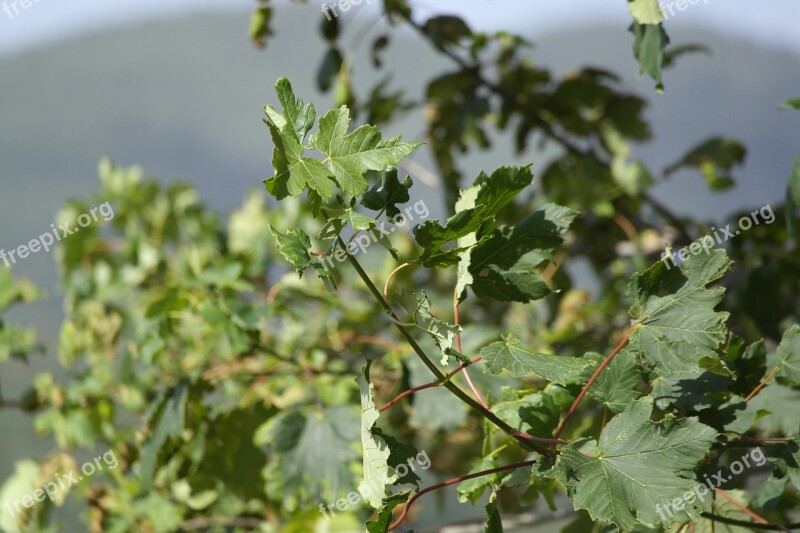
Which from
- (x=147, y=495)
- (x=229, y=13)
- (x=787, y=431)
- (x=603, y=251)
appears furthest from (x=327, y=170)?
(x=229, y=13)

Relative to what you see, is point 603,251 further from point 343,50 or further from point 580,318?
point 343,50

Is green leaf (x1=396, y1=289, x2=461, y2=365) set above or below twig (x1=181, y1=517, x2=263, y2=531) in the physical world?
above

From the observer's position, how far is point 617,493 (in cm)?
54

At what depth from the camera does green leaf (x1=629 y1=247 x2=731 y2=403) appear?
583 mm

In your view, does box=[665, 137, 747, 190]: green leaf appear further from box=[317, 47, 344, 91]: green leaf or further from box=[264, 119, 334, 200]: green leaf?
box=[264, 119, 334, 200]: green leaf

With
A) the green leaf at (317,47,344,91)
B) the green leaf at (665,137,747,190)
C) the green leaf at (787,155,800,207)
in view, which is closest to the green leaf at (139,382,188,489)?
the green leaf at (317,47,344,91)

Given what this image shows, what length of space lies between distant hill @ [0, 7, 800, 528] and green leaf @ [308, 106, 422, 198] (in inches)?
103

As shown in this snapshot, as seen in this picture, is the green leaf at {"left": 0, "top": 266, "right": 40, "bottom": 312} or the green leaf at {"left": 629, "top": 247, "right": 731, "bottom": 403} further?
Answer: the green leaf at {"left": 0, "top": 266, "right": 40, "bottom": 312}

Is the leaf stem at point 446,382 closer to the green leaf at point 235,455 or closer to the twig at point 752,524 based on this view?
the twig at point 752,524

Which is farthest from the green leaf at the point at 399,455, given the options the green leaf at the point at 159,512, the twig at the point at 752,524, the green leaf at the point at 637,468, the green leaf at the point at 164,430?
the green leaf at the point at 159,512

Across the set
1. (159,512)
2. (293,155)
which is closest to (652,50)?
(293,155)

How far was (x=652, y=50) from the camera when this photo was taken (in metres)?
0.77

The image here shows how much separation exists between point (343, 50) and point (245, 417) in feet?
2.57

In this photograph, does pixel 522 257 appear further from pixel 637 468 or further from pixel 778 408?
pixel 778 408
